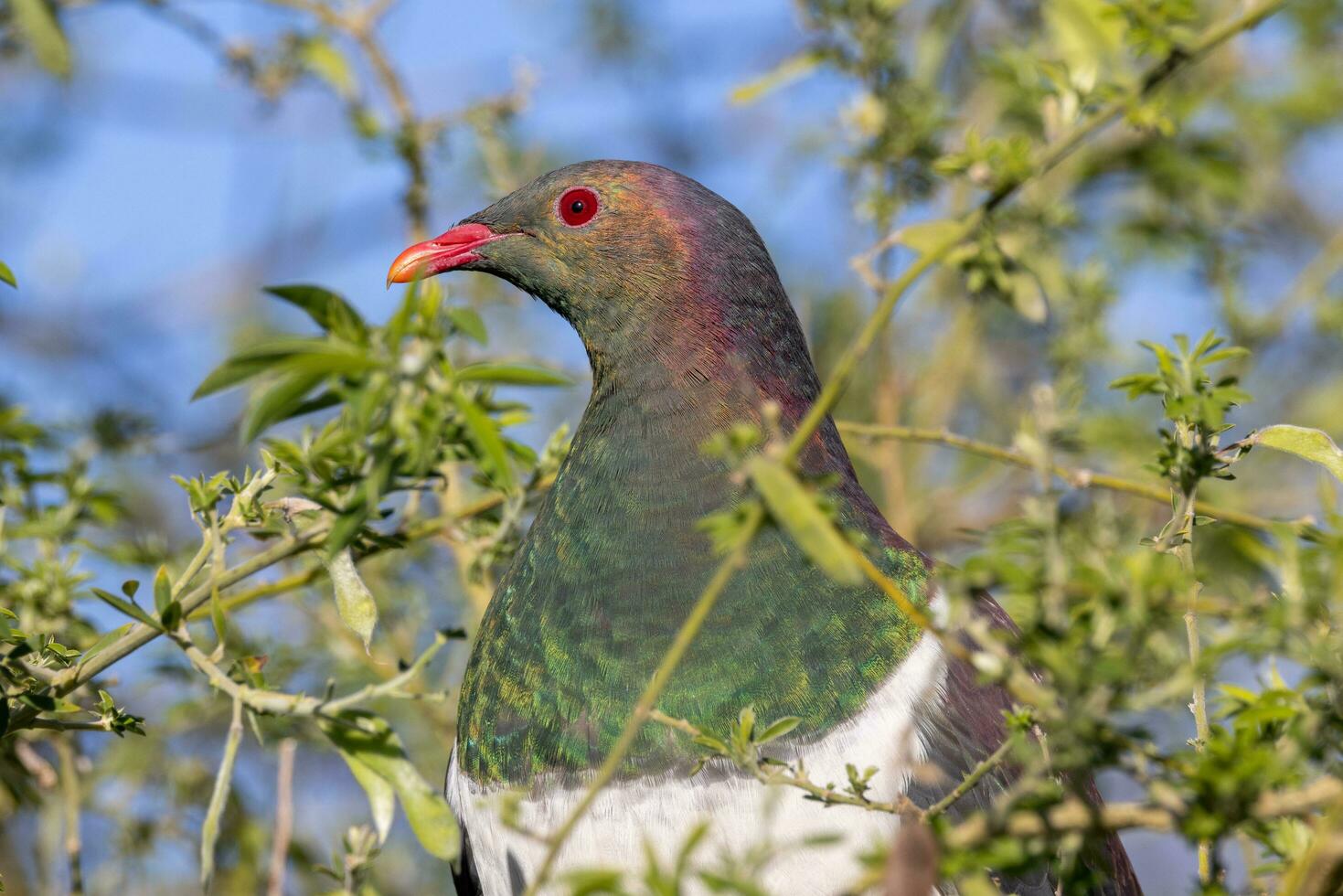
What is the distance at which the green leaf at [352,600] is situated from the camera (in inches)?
76.0

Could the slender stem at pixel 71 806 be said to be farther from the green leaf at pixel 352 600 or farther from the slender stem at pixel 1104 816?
the slender stem at pixel 1104 816

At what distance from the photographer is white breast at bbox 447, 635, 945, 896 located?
7.61ft

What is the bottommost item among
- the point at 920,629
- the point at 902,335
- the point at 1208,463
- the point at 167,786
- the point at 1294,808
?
the point at 167,786

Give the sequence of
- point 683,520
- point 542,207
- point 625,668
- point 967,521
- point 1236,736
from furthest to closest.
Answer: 1. point 967,521
2. point 542,207
3. point 683,520
4. point 625,668
5. point 1236,736

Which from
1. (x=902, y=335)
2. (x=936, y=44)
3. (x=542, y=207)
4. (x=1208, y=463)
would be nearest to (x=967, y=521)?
(x=902, y=335)

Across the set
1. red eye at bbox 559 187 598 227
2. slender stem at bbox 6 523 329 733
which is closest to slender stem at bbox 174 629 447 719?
slender stem at bbox 6 523 329 733

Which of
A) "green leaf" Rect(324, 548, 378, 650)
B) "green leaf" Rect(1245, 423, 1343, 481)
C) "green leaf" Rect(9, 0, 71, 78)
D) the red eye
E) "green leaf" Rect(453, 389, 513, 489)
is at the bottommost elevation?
"green leaf" Rect(324, 548, 378, 650)

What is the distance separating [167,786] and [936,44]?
2.87 meters

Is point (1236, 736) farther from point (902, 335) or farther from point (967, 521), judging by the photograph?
point (902, 335)

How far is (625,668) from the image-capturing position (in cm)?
249

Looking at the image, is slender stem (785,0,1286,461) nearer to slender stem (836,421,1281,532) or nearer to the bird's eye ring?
slender stem (836,421,1281,532)

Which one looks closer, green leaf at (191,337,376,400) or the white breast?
green leaf at (191,337,376,400)

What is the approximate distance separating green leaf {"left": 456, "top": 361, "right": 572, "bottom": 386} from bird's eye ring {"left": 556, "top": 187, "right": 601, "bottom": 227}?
147 cm

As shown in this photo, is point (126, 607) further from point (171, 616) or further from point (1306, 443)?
point (1306, 443)
